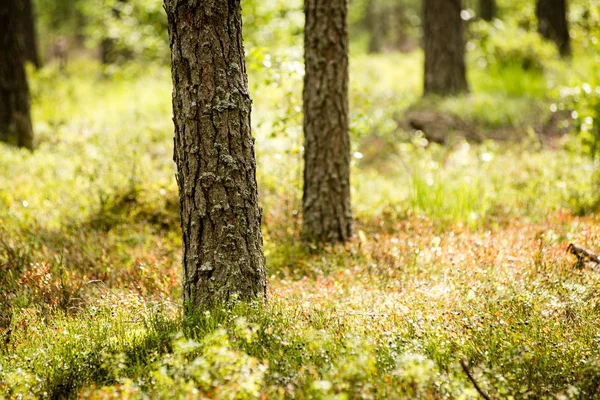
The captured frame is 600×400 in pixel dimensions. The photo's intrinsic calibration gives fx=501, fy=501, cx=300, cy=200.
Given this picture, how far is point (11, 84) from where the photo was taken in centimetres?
975

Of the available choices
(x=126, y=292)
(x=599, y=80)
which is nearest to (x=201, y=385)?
(x=126, y=292)

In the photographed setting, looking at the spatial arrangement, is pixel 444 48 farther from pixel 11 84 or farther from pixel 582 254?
pixel 11 84

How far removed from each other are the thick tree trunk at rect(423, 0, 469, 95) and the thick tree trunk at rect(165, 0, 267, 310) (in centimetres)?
926

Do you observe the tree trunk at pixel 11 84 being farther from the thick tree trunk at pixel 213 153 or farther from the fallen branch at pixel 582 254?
the fallen branch at pixel 582 254

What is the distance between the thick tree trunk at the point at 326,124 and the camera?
5.55 m

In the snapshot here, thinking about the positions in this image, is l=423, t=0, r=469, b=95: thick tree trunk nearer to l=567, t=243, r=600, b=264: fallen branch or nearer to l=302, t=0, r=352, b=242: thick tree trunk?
l=302, t=0, r=352, b=242: thick tree trunk

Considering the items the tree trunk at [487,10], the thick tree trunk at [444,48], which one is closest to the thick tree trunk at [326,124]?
the thick tree trunk at [444,48]

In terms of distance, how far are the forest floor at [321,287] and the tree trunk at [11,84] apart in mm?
983

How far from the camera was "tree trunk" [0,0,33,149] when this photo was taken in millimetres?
9664

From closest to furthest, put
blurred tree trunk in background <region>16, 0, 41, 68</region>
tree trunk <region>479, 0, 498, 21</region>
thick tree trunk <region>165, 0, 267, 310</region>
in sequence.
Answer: thick tree trunk <region>165, 0, 267, 310</region> < blurred tree trunk in background <region>16, 0, 41, 68</region> < tree trunk <region>479, 0, 498, 21</region>

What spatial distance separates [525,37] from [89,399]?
13.6 metres

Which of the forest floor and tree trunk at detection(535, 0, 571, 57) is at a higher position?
tree trunk at detection(535, 0, 571, 57)

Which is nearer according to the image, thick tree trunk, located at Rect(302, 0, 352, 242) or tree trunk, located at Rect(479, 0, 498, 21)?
thick tree trunk, located at Rect(302, 0, 352, 242)

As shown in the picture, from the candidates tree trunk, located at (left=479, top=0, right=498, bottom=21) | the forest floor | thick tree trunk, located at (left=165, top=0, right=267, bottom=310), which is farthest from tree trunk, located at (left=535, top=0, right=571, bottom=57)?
thick tree trunk, located at (left=165, top=0, right=267, bottom=310)
